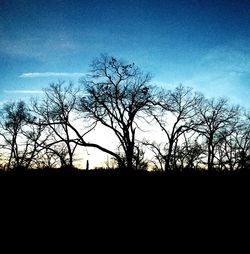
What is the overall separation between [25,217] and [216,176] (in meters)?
4.87

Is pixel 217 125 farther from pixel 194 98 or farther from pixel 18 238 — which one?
pixel 18 238

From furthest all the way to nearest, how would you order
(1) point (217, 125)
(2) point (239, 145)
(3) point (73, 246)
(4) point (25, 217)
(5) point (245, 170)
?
(2) point (239, 145), (1) point (217, 125), (5) point (245, 170), (4) point (25, 217), (3) point (73, 246)

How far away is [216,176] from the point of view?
571 cm

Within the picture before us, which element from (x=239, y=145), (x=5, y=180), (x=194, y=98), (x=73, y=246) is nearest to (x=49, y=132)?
(x=194, y=98)

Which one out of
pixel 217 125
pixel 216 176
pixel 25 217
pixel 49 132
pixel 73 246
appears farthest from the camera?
pixel 217 125

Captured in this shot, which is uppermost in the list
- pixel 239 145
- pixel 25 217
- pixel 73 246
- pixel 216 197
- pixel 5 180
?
pixel 239 145

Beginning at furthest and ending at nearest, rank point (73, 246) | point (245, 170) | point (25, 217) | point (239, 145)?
point (239, 145)
point (245, 170)
point (25, 217)
point (73, 246)

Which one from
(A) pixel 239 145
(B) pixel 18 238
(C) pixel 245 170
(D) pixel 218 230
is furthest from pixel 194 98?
(B) pixel 18 238

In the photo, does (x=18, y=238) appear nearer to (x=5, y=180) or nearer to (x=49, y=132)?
(x=5, y=180)

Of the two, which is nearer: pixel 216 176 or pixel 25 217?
pixel 25 217

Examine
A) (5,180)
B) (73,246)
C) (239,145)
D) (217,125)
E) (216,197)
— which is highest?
(217,125)

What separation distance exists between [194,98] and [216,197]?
20.8 m

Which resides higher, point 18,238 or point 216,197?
point 216,197

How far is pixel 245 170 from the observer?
607 centimetres
